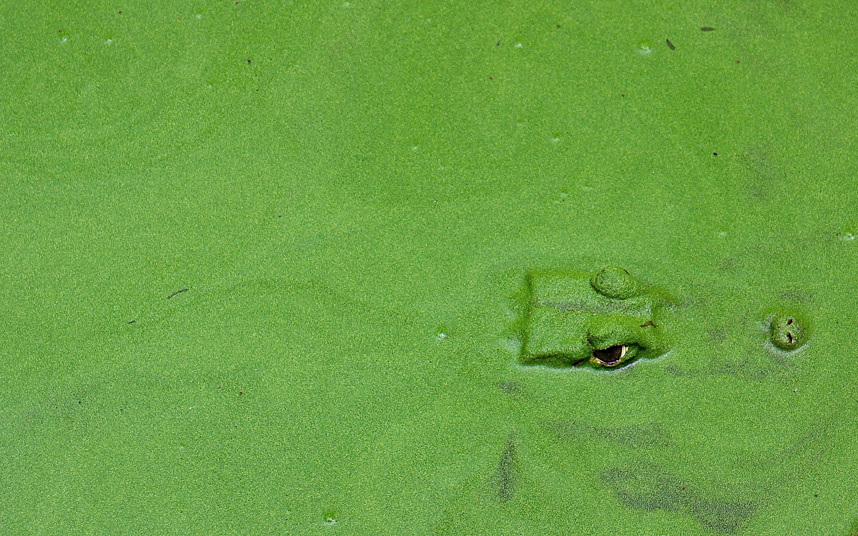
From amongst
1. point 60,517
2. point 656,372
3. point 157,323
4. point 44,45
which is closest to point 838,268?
point 656,372

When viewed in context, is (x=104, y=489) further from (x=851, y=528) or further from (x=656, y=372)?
(x=851, y=528)

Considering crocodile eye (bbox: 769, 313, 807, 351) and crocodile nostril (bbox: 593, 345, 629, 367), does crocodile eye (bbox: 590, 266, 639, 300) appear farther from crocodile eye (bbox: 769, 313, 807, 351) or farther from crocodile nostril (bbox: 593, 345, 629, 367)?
crocodile eye (bbox: 769, 313, 807, 351)

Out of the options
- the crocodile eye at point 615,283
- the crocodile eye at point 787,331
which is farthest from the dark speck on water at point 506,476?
the crocodile eye at point 787,331

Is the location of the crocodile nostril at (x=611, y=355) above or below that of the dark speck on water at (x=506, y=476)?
above

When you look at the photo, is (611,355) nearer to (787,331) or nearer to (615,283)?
(615,283)

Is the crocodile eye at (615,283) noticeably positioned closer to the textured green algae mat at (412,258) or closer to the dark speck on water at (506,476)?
the textured green algae mat at (412,258)

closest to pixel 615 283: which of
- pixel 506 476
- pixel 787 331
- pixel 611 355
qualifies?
pixel 611 355
